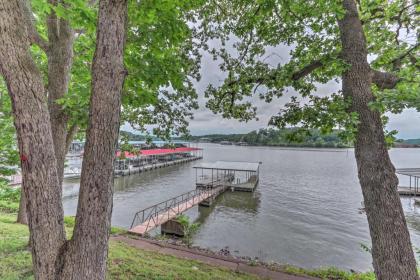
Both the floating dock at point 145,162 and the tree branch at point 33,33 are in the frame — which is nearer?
the tree branch at point 33,33

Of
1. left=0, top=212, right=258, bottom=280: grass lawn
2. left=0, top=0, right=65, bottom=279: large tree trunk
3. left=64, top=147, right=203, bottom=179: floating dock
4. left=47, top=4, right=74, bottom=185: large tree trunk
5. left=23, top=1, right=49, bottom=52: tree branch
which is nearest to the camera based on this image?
left=0, top=0, right=65, bottom=279: large tree trunk

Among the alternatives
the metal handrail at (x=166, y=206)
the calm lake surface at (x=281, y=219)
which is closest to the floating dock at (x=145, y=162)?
the calm lake surface at (x=281, y=219)

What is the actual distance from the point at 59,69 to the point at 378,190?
5.87m

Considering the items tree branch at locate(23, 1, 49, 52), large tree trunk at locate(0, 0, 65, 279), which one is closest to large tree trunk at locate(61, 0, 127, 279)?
large tree trunk at locate(0, 0, 65, 279)

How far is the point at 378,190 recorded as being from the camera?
382 cm

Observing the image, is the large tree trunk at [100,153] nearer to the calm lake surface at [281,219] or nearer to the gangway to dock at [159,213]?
the gangway to dock at [159,213]

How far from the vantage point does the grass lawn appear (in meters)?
4.45

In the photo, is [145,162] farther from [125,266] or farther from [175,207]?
[125,266]

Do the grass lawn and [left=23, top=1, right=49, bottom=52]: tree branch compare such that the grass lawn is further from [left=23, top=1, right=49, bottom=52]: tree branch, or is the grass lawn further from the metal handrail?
the metal handrail

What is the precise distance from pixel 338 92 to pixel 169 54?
3520 millimetres

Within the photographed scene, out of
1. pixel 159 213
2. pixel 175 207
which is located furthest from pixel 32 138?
pixel 175 207

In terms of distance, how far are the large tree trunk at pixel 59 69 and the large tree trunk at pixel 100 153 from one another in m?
2.48

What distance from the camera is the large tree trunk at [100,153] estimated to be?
6.35 ft

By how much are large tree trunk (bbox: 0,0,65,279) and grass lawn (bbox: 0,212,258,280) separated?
10.0ft
